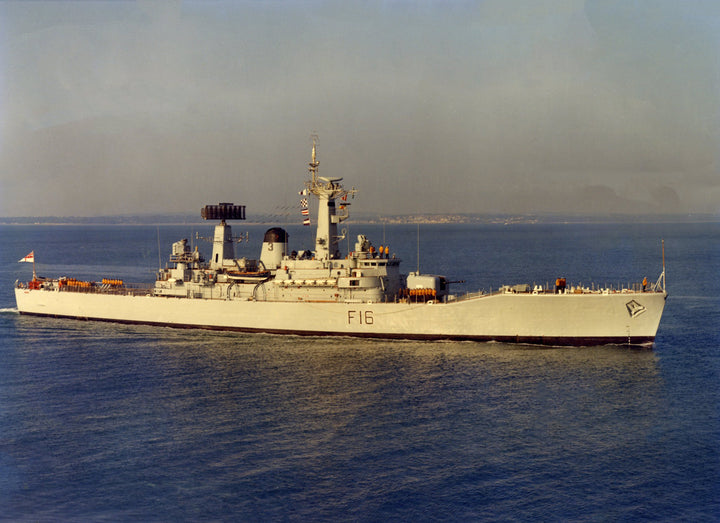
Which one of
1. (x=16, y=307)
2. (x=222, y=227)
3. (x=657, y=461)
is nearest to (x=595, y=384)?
(x=657, y=461)

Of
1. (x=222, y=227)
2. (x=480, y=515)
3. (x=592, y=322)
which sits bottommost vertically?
(x=480, y=515)

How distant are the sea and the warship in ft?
3.93

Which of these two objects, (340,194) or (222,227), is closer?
(340,194)

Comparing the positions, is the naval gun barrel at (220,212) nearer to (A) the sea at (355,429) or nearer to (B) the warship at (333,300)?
(B) the warship at (333,300)

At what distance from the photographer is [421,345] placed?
126 feet

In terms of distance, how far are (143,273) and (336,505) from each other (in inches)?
2377

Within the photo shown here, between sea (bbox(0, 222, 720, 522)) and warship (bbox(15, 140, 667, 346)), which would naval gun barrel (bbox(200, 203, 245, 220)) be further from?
sea (bbox(0, 222, 720, 522))

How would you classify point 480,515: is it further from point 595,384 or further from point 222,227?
point 222,227

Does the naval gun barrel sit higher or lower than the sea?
higher

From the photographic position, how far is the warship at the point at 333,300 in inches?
1458

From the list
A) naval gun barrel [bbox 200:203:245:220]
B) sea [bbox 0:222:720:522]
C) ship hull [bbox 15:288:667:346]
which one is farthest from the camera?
naval gun barrel [bbox 200:203:245:220]

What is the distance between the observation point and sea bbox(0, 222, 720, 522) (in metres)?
19.2

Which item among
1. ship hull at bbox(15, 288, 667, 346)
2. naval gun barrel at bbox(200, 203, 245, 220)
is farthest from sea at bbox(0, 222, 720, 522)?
naval gun barrel at bbox(200, 203, 245, 220)

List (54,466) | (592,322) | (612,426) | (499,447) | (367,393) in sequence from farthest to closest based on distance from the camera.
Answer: (592,322) < (367,393) < (612,426) < (499,447) < (54,466)
